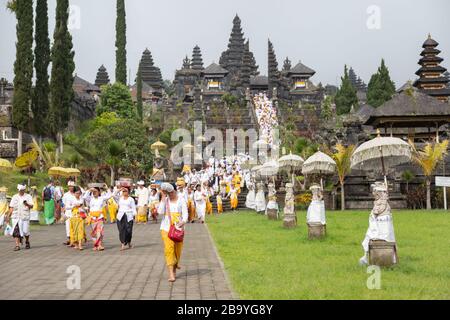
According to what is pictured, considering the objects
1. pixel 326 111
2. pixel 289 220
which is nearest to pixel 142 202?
pixel 289 220

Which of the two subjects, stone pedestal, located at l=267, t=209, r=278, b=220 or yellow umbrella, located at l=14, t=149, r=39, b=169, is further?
yellow umbrella, located at l=14, t=149, r=39, b=169

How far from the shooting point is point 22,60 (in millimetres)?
35250

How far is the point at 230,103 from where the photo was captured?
235ft

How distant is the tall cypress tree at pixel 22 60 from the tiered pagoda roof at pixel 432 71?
3909cm

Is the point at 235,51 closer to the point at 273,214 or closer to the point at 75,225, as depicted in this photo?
the point at 273,214

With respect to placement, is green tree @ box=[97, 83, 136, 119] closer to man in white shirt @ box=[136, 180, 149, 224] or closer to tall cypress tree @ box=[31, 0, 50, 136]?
tall cypress tree @ box=[31, 0, 50, 136]

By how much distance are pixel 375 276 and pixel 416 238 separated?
20.1ft

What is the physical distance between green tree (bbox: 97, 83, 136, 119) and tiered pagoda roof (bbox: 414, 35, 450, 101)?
30.2 metres

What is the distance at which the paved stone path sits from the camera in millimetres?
7855

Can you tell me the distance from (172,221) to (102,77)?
9796cm

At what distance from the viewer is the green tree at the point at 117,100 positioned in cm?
5706

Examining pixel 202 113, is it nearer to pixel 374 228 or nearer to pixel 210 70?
pixel 210 70

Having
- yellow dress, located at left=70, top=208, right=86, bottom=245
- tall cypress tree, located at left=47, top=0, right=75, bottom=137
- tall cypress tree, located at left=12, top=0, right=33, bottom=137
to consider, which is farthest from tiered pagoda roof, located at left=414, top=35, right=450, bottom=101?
yellow dress, located at left=70, top=208, right=86, bottom=245
